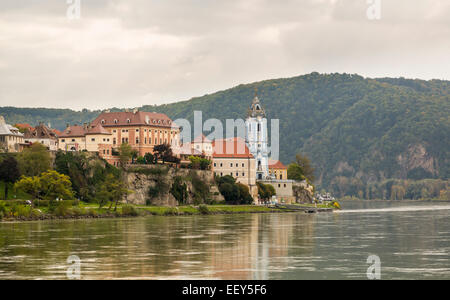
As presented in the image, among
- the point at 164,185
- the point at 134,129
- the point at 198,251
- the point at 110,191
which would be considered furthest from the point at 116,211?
the point at 198,251

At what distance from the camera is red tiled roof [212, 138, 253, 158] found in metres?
149

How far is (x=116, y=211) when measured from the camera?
101938 mm

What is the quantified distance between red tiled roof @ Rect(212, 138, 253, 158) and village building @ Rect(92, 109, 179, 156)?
1164 cm

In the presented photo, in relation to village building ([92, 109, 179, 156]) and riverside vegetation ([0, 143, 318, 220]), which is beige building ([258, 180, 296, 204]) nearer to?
riverside vegetation ([0, 143, 318, 220])

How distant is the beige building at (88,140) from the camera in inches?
5074

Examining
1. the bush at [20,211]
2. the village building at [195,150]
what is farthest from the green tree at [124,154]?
the bush at [20,211]

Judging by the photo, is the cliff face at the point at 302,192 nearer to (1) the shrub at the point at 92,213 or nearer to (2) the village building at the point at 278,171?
(2) the village building at the point at 278,171

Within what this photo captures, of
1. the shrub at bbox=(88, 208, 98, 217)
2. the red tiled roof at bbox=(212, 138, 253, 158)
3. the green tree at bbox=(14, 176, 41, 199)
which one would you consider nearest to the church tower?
the red tiled roof at bbox=(212, 138, 253, 158)

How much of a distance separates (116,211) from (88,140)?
3130 centimetres

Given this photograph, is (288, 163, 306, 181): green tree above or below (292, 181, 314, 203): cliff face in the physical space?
above

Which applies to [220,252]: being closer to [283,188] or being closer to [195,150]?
[195,150]

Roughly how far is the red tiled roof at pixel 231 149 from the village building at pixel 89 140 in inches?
1011
